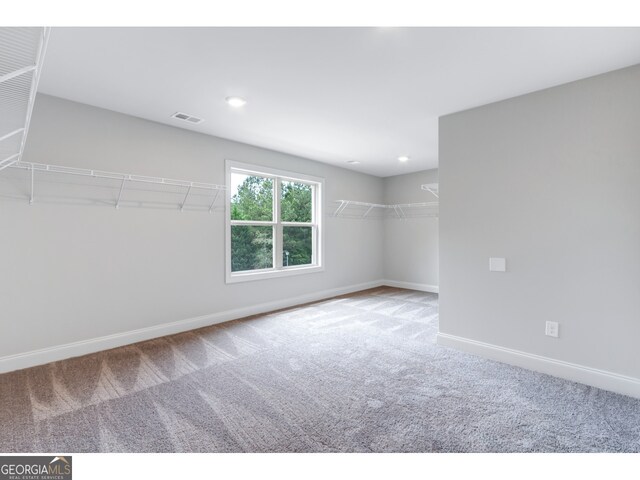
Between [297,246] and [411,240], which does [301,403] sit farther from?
[411,240]

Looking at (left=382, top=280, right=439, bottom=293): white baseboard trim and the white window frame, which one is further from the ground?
the white window frame

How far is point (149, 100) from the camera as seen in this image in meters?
2.80

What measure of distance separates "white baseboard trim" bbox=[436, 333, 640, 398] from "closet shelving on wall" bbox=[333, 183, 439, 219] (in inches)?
119

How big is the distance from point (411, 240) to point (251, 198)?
3.37 meters

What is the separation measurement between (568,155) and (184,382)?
3.46 metres

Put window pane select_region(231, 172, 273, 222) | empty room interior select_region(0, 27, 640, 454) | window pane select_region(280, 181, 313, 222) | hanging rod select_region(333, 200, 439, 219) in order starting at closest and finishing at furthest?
1. empty room interior select_region(0, 27, 640, 454)
2. window pane select_region(231, 172, 273, 222)
3. window pane select_region(280, 181, 313, 222)
4. hanging rod select_region(333, 200, 439, 219)

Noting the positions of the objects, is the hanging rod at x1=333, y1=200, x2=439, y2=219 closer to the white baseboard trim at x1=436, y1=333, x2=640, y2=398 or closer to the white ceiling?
the white ceiling

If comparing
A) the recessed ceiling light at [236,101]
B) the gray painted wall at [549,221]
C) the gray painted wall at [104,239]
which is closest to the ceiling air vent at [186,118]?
the gray painted wall at [104,239]

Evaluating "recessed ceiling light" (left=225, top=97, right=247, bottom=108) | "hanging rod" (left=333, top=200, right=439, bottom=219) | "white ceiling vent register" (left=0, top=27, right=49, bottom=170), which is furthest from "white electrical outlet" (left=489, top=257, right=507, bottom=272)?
"white ceiling vent register" (left=0, top=27, right=49, bottom=170)

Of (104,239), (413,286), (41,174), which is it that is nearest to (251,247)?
(104,239)

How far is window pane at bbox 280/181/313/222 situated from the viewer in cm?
481

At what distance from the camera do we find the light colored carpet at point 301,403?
170 cm

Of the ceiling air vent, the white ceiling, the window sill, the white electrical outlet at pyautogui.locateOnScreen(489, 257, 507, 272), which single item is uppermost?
the ceiling air vent

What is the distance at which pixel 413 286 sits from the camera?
615cm
